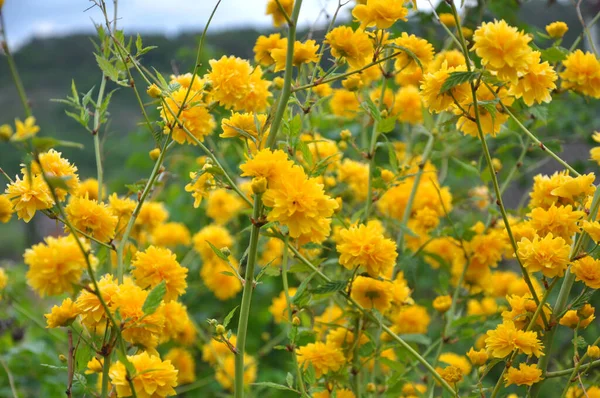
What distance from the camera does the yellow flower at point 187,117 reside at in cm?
108

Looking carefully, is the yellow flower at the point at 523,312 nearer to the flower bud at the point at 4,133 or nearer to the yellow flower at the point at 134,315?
the yellow flower at the point at 134,315

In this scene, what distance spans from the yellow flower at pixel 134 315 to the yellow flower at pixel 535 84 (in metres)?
0.66

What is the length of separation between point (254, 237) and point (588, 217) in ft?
1.80

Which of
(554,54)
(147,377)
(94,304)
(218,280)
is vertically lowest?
(218,280)

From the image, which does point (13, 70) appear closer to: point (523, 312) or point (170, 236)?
point (523, 312)

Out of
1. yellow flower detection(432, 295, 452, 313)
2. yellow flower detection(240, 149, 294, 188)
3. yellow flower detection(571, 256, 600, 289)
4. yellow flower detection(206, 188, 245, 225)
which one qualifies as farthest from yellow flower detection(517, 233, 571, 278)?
yellow flower detection(206, 188, 245, 225)

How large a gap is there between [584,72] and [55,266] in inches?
44.5

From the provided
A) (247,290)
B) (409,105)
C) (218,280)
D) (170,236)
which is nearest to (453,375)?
(247,290)

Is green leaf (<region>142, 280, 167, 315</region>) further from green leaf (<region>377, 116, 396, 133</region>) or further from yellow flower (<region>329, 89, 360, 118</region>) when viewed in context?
yellow flower (<region>329, 89, 360, 118</region>)

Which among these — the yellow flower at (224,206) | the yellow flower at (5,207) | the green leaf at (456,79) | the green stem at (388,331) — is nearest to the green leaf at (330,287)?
the green stem at (388,331)

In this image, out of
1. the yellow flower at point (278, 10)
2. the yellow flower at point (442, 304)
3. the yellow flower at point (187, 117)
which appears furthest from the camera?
the yellow flower at point (442, 304)

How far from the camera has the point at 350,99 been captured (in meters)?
1.94

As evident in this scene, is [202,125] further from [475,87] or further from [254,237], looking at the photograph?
[475,87]

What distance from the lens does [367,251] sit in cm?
107
